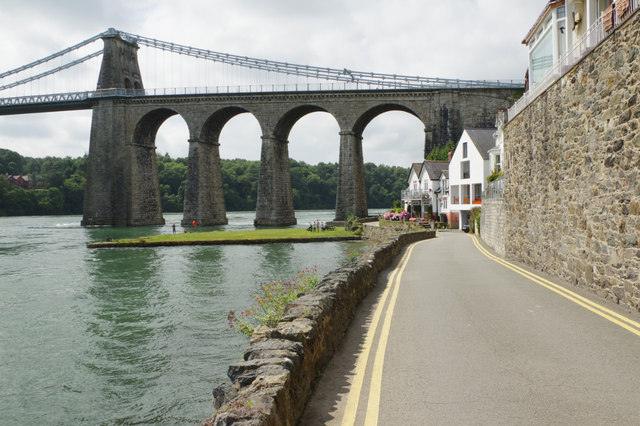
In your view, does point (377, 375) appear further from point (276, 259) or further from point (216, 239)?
point (216, 239)

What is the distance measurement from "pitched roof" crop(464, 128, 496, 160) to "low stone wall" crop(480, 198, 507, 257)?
54.3ft

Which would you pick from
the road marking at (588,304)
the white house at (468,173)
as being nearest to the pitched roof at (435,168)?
the white house at (468,173)

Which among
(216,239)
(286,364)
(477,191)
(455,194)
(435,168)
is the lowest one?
(216,239)

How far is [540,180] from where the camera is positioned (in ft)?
48.2

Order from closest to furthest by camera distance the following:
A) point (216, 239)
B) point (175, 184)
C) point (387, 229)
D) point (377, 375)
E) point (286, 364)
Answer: point (286, 364) < point (377, 375) < point (387, 229) < point (216, 239) < point (175, 184)

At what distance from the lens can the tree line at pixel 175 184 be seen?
131625 millimetres

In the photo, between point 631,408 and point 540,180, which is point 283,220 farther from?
point 631,408

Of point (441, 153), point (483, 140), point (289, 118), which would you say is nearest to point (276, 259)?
point (483, 140)

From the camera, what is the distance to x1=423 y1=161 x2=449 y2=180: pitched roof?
60812 mm

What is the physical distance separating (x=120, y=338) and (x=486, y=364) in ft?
37.4

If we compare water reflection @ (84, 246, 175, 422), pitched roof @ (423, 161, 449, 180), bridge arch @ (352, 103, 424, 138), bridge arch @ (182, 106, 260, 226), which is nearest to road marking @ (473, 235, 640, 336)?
water reflection @ (84, 246, 175, 422)

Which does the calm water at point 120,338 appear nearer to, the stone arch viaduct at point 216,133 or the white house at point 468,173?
the white house at point 468,173

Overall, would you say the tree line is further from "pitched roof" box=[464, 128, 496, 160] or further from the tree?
"pitched roof" box=[464, 128, 496, 160]

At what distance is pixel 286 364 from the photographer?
4.71 meters
